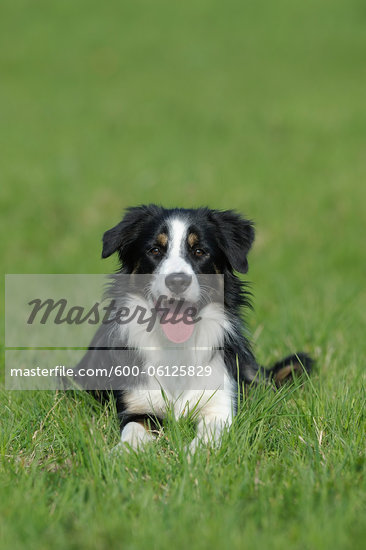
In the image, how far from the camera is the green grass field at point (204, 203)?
2713mm

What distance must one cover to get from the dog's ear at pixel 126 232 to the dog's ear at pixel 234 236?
0.45m

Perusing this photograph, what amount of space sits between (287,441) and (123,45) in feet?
80.2

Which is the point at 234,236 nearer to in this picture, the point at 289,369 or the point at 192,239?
the point at 192,239

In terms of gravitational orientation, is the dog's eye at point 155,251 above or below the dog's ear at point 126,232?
below

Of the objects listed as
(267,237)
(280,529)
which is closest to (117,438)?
(280,529)

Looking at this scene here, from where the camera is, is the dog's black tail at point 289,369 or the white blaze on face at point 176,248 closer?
the white blaze on face at point 176,248

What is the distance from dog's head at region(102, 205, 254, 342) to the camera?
371 cm

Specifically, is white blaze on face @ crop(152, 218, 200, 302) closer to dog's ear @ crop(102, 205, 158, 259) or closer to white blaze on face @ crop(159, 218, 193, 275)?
white blaze on face @ crop(159, 218, 193, 275)

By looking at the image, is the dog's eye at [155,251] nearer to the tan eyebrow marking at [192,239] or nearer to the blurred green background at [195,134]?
the tan eyebrow marking at [192,239]

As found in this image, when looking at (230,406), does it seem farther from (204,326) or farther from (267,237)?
(267,237)

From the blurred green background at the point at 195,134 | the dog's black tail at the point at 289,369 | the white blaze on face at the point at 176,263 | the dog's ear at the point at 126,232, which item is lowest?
the dog's black tail at the point at 289,369

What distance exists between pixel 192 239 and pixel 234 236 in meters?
0.35

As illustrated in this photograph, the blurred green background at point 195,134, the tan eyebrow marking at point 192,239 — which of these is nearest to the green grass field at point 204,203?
the blurred green background at point 195,134

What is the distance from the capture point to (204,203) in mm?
11656
